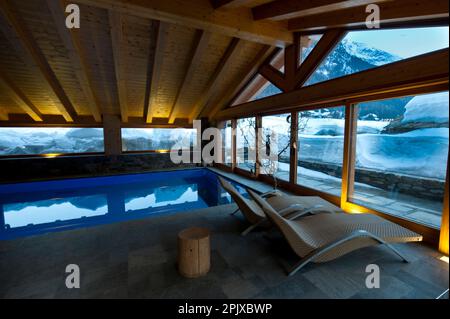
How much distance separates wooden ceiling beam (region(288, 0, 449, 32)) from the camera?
8.68 feet

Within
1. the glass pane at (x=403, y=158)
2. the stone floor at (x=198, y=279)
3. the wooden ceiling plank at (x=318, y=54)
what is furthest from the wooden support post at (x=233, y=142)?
the stone floor at (x=198, y=279)

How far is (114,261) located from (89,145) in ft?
25.1

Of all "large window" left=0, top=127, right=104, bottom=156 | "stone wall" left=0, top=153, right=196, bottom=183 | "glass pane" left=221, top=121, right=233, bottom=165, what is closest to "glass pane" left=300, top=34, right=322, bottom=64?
"glass pane" left=221, top=121, right=233, bottom=165

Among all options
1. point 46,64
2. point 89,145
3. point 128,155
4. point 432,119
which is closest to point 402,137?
point 432,119

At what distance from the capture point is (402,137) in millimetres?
3736

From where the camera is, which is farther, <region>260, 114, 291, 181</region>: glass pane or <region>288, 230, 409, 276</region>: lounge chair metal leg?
<region>260, 114, 291, 181</region>: glass pane

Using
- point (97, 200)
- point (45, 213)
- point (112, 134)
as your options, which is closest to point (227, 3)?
point (97, 200)

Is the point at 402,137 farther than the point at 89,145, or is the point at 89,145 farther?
the point at 89,145

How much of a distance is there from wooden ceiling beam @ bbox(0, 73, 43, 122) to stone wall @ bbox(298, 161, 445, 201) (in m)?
8.42

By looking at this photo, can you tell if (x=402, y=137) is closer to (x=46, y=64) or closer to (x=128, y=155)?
(x=46, y=64)

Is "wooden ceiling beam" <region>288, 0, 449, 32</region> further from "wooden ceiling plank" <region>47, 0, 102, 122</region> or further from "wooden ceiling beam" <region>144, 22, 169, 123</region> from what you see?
"wooden ceiling plank" <region>47, 0, 102, 122</region>

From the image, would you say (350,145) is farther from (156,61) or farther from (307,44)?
(156,61)

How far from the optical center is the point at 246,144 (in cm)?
761

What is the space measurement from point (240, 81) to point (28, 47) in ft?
16.3
